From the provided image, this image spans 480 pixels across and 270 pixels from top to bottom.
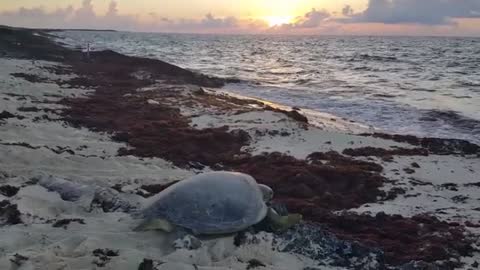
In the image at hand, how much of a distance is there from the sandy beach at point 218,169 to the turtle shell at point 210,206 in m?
0.16

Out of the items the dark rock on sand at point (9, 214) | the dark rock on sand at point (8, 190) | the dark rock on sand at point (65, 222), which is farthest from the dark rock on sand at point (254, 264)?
the dark rock on sand at point (8, 190)

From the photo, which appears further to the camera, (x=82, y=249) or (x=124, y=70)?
(x=124, y=70)

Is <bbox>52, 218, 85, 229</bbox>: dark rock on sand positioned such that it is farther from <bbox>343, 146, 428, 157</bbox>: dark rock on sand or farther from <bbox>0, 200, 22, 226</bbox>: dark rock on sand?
<bbox>343, 146, 428, 157</bbox>: dark rock on sand

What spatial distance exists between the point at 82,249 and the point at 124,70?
69.3 feet

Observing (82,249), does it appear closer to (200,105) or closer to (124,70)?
(200,105)

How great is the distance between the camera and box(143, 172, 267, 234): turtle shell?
17.2ft

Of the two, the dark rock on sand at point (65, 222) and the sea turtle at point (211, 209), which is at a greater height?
the sea turtle at point (211, 209)

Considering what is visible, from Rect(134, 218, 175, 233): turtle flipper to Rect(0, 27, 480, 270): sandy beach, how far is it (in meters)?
0.09

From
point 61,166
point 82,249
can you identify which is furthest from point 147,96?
point 82,249

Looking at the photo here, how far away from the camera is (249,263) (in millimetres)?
4836

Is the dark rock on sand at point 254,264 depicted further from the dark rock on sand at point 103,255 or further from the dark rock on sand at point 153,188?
the dark rock on sand at point 153,188

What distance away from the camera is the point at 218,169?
845cm

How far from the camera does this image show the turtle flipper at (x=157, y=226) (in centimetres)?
520

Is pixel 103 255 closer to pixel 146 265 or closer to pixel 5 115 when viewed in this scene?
pixel 146 265
